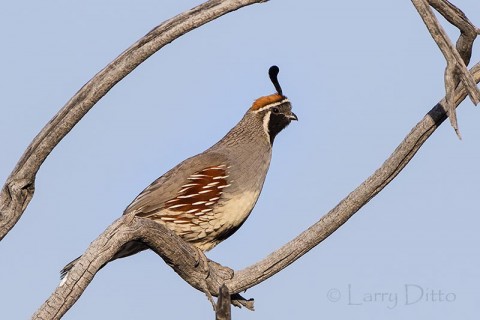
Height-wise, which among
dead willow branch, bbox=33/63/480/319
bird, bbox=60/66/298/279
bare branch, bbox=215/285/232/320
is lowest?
bare branch, bbox=215/285/232/320

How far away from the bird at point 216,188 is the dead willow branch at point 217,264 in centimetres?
43

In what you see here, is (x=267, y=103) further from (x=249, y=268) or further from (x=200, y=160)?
(x=249, y=268)

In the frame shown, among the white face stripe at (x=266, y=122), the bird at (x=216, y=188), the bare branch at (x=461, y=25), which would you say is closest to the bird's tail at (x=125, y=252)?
the bird at (x=216, y=188)

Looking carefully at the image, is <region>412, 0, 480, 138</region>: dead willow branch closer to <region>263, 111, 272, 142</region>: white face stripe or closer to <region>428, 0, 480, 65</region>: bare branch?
<region>428, 0, 480, 65</region>: bare branch

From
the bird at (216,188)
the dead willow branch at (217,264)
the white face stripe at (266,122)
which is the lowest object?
the dead willow branch at (217,264)

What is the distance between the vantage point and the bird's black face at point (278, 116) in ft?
22.8

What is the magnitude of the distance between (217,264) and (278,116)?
1442mm

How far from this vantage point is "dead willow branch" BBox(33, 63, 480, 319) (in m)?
4.80

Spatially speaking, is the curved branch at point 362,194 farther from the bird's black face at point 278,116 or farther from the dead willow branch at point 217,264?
the bird's black face at point 278,116

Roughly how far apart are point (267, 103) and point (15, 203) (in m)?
2.41

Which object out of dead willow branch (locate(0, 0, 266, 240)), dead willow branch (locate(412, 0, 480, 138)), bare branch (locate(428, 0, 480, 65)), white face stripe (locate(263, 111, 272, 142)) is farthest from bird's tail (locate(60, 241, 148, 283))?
bare branch (locate(428, 0, 480, 65))

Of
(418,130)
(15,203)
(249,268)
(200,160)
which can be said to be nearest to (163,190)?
(200,160)

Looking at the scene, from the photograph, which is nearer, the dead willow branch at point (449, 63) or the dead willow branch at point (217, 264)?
the dead willow branch at point (217, 264)

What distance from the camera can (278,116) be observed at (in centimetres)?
695
